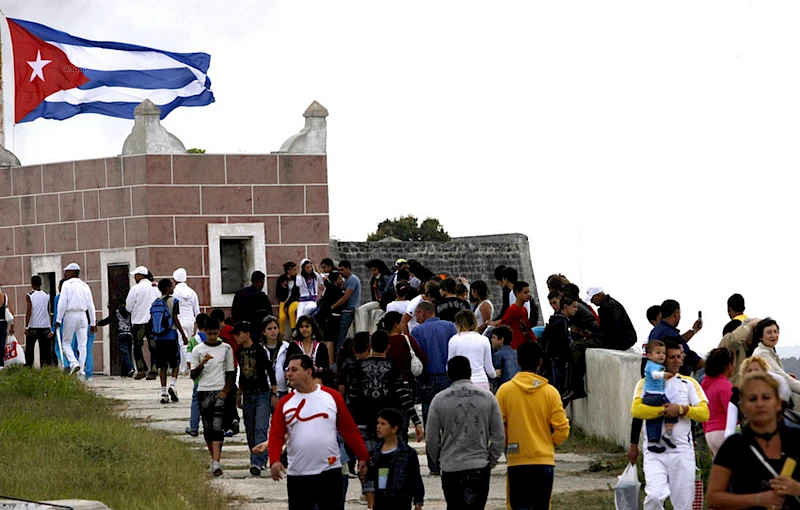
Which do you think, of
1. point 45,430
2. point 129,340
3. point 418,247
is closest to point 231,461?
point 45,430

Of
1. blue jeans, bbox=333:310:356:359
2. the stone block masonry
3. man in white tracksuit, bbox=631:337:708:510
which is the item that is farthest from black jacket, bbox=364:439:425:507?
the stone block masonry

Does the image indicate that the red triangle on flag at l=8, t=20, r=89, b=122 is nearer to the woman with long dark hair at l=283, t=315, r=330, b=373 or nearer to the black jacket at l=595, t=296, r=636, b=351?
the black jacket at l=595, t=296, r=636, b=351

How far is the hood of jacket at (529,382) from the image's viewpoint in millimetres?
9594

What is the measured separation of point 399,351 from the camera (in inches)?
502

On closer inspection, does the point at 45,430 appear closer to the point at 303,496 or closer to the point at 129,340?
the point at 303,496

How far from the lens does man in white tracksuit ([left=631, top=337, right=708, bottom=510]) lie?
9883 mm

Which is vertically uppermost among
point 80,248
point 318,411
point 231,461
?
point 80,248

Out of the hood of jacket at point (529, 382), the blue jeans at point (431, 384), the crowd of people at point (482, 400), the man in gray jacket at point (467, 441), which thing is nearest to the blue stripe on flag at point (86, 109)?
the crowd of people at point (482, 400)

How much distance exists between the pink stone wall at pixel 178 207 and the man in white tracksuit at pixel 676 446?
Result: 16.9m

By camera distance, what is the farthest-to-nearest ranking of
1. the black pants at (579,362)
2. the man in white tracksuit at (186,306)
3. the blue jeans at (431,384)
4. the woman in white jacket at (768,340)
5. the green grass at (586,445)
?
the man in white tracksuit at (186,306) → the black pants at (579,362) → the green grass at (586,445) → the blue jeans at (431,384) → the woman in white jacket at (768,340)

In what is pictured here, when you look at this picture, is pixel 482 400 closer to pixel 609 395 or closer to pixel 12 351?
pixel 609 395

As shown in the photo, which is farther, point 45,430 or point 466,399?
point 45,430

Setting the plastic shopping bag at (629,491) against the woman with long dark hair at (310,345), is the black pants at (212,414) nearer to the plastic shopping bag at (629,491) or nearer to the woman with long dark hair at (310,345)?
the woman with long dark hair at (310,345)

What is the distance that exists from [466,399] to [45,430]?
263 inches
